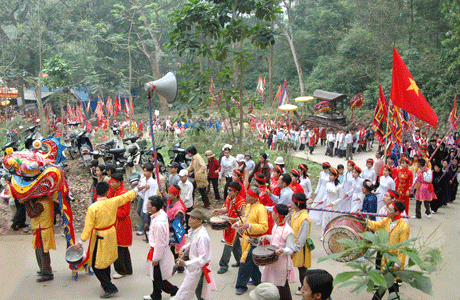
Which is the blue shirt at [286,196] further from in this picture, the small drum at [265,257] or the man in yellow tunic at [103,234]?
the man in yellow tunic at [103,234]

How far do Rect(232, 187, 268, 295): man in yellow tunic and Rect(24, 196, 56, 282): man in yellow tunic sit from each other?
9.05 feet

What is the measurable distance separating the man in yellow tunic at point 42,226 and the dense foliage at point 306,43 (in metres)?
11.8

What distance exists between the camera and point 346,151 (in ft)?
59.4

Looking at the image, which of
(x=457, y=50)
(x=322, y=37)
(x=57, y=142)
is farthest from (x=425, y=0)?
(x=57, y=142)

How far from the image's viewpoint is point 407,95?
730 cm

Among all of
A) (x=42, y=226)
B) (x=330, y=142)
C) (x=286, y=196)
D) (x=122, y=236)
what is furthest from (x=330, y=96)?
(x=42, y=226)

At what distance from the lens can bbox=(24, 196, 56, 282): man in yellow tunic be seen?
550 cm

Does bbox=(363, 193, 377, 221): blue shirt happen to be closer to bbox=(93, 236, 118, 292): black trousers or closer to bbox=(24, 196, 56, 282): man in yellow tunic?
bbox=(93, 236, 118, 292): black trousers

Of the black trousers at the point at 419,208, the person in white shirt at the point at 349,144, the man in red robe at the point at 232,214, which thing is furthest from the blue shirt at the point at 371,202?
the person in white shirt at the point at 349,144

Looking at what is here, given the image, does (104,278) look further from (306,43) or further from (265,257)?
(306,43)

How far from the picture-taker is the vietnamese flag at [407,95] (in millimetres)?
7223

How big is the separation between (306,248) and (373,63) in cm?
3008

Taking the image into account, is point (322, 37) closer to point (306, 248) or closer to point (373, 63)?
point (373, 63)

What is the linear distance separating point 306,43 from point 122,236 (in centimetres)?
3754
